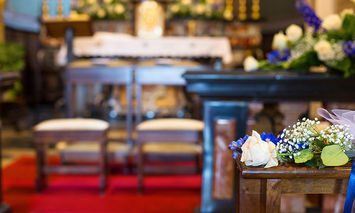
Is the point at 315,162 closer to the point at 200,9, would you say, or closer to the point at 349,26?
the point at 349,26

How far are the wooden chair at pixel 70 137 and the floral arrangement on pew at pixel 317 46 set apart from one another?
1289 mm

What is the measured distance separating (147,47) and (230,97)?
3254 mm

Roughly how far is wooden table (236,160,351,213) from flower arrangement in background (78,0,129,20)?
5.69 m

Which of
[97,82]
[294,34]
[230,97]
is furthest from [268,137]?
[97,82]

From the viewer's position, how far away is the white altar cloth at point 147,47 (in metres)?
5.61

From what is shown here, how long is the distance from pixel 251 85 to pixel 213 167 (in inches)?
20.9

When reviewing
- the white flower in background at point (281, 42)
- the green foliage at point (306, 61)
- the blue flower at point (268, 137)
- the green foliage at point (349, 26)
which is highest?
the green foliage at point (349, 26)

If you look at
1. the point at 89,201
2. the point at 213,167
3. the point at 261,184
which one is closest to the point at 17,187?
the point at 89,201

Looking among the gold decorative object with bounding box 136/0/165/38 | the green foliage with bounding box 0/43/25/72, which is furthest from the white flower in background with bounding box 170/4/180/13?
the green foliage with bounding box 0/43/25/72

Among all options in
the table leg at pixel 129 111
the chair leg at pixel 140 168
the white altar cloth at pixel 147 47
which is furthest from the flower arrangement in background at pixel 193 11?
the chair leg at pixel 140 168

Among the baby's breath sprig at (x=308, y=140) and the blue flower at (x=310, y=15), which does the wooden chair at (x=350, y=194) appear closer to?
the baby's breath sprig at (x=308, y=140)

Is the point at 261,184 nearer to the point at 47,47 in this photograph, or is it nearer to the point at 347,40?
the point at 347,40

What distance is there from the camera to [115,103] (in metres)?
6.05

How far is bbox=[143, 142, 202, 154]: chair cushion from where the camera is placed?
409 cm
